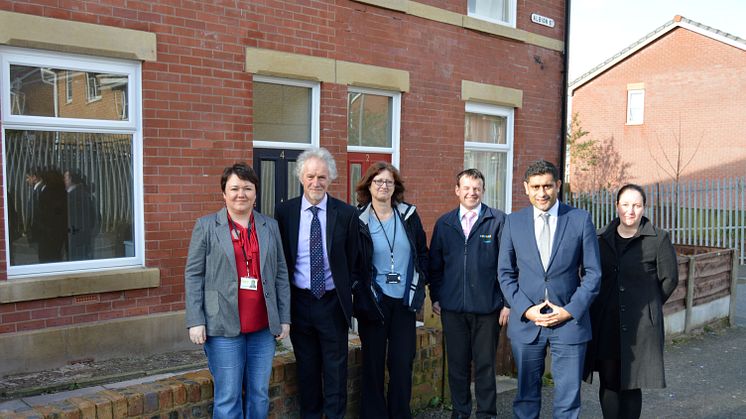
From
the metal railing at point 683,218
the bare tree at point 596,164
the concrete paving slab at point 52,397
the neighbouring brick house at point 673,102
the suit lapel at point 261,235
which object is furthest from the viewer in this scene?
the bare tree at point 596,164

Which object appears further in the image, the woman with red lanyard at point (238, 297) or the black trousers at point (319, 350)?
the black trousers at point (319, 350)

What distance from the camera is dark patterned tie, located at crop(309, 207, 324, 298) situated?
3.81m

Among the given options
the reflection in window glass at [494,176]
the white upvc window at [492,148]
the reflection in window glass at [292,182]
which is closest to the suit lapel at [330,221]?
the reflection in window glass at [292,182]

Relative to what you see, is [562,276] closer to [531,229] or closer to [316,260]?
[531,229]

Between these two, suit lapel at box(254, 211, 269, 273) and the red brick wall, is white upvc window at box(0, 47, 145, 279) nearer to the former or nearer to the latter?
the red brick wall

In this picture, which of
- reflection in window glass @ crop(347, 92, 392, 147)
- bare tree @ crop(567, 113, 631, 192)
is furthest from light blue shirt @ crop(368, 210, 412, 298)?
bare tree @ crop(567, 113, 631, 192)

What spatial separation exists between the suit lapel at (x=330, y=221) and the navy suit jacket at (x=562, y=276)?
1.17 metres

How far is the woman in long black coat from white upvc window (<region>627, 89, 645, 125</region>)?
2311 centimetres

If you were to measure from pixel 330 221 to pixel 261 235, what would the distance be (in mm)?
477

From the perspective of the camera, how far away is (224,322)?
3441mm

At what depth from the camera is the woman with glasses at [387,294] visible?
405 cm

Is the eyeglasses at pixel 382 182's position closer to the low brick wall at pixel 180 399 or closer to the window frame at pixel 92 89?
the low brick wall at pixel 180 399

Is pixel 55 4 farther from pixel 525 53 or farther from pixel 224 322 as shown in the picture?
pixel 525 53

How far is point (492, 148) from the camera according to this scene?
32.2 feet
